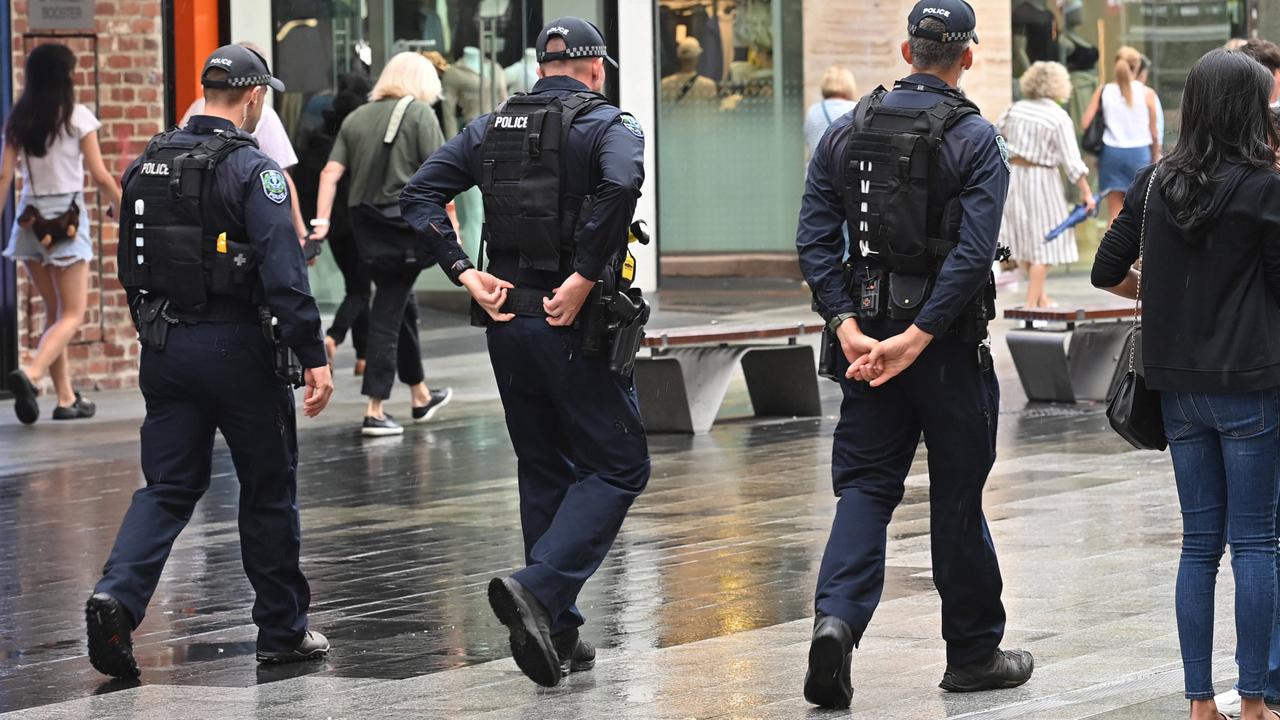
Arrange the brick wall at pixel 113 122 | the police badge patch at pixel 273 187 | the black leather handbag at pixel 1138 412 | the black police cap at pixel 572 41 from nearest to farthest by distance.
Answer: the black leather handbag at pixel 1138 412 < the black police cap at pixel 572 41 < the police badge patch at pixel 273 187 < the brick wall at pixel 113 122

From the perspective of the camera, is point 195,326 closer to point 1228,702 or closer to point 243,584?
point 243,584

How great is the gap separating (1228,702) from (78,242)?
879cm

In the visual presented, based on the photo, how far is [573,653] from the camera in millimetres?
6543

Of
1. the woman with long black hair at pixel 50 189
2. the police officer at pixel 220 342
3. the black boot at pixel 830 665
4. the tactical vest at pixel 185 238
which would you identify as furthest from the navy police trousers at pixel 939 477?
the woman with long black hair at pixel 50 189

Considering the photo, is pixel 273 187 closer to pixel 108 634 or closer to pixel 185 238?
pixel 185 238

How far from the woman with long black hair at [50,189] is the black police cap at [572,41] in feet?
22.1

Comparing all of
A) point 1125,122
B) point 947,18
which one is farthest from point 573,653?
point 1125,122

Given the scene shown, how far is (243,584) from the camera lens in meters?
8.22

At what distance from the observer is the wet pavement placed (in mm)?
6168

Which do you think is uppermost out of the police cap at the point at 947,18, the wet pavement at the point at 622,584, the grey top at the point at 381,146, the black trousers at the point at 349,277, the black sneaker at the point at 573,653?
the police cap at the point at 947,18

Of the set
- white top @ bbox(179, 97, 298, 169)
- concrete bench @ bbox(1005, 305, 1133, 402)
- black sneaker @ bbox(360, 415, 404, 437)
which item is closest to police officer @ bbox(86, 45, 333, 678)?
black sneaker @ bbox(360, 415, 404, 437)

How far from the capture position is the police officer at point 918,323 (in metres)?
5.96

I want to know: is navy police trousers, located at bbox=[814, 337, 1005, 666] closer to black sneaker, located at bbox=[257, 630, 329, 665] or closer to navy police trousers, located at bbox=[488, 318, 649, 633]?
navy police trousers, located at bbox=[488, 318, 649, 633]

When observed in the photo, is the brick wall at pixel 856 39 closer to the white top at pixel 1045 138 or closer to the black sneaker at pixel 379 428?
the white top at pixel 1045 138
